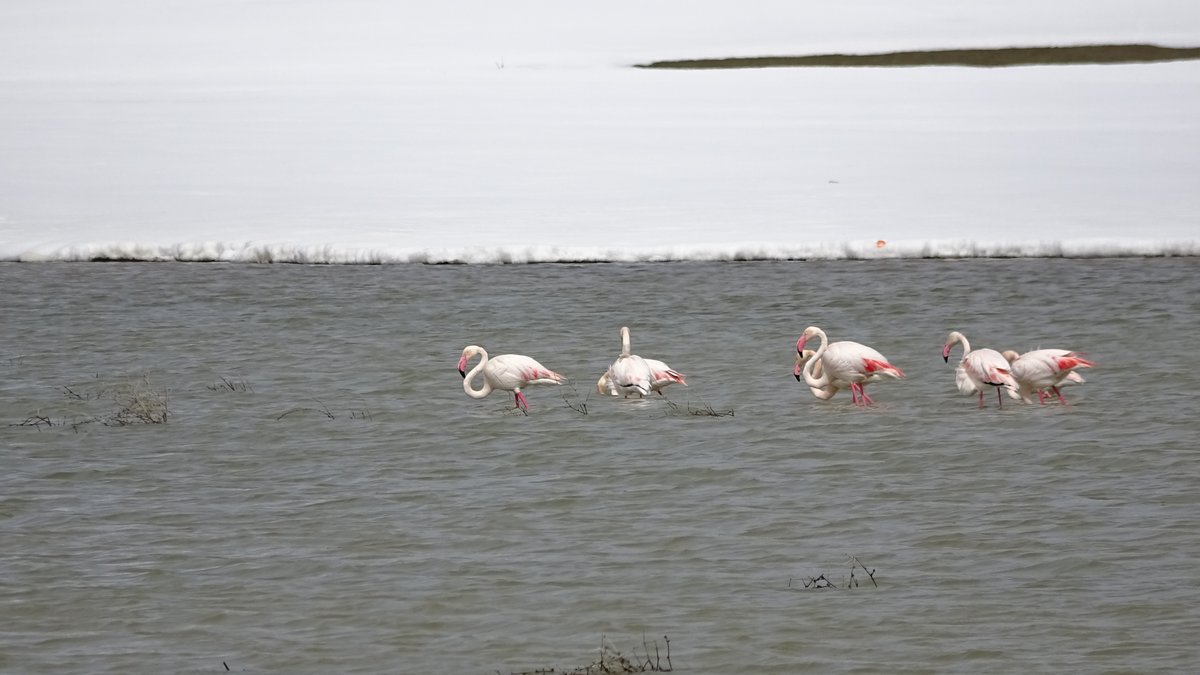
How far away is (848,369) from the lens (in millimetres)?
11602

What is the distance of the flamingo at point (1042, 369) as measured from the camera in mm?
11219

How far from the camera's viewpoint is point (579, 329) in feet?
49.0

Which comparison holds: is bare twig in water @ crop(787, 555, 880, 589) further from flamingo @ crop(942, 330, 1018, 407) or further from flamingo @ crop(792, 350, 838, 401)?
flamingo @ crop(792, 350, 838, 401)

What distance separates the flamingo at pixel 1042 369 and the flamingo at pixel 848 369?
79cm

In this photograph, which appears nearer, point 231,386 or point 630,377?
point 630,377

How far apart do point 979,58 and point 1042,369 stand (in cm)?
2462

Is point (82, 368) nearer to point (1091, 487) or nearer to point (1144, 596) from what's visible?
point (1091, 487)

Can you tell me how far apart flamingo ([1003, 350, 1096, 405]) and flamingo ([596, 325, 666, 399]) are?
2451 mm

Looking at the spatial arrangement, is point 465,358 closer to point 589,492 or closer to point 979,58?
point 589,492

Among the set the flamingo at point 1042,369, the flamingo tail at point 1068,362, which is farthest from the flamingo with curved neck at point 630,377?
the flamingo tail at point 1068,362

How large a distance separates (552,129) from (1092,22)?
1525cm

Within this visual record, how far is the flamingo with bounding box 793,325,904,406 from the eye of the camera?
38.1 feet

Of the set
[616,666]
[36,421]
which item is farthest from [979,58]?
[616,666]

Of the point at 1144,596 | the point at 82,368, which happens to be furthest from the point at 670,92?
the point at 1144,596
